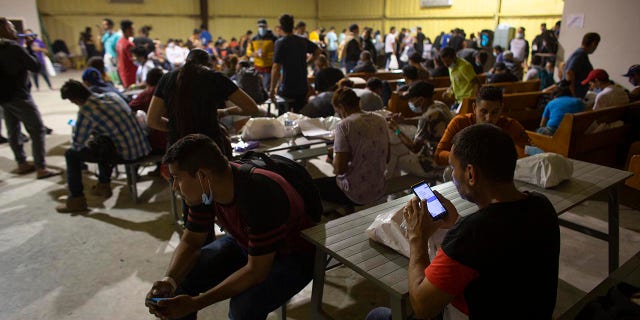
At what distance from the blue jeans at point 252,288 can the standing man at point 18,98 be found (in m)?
3.68

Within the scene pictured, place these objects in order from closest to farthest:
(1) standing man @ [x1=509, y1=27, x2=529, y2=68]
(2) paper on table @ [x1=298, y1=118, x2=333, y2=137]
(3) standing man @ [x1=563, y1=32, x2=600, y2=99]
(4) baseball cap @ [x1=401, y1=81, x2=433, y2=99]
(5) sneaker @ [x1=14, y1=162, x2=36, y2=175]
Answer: (4) baseball cap @ [x1=401, y1=81, x2=433, y2=99], (2) paper on table @ [x1=298, y1=118, x2=333, y2=137], (5) sneaker @ [x1=14, y1=162, x2=36, y2=175], (3) standing man @ [x1=563, y1=32, x2=600, y2=99], (1) standing man @ [x1=509, y1=27, x2=529, y2=68]

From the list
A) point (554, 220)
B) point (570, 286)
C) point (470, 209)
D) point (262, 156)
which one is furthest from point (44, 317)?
point (570, 286)

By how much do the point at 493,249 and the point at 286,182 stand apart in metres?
0.88

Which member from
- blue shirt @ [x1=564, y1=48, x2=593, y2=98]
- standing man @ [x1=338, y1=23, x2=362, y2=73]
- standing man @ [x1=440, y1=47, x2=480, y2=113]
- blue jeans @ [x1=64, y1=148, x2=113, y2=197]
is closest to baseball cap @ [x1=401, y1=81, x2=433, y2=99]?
standing man @ [x1=440, y1=47, x2=480, y2=113]

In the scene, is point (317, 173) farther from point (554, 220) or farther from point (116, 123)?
point (554, 220)

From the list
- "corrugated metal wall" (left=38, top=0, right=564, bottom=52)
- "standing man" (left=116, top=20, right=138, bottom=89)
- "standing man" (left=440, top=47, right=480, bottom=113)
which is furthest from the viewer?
"corrugated metal wall" (left=38, top=0, right=564, bottom=52)

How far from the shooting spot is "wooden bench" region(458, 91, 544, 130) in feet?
15.2

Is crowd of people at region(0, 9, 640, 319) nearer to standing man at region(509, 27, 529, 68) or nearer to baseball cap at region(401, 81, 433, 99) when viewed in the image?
baseball cap at region(401, 81, 433, 99)

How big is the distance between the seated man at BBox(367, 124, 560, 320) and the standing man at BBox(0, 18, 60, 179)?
471cm

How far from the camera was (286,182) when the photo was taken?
178 centimetres

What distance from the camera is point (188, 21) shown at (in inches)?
734

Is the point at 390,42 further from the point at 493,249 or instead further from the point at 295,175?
the point at 493,249

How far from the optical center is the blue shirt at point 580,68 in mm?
5461

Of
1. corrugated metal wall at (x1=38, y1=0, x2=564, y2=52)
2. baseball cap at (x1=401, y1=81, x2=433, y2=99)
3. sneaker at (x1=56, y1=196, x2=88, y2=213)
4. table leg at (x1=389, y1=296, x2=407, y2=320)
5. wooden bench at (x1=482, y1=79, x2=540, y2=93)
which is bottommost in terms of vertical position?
sneaker at (x1=56, y1=196, x2=88, y2=213)
